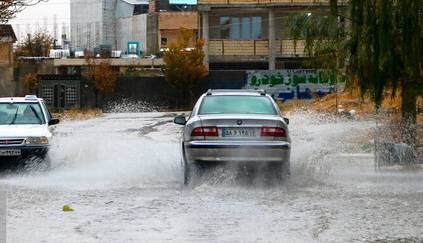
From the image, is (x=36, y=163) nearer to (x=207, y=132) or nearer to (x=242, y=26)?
(x=207, y=132)

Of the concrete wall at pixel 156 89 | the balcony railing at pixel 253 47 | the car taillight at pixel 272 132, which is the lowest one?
the concrete wall at pixel 156 89

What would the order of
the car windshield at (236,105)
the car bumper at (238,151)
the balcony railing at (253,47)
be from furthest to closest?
the balcony railing at (253,47), the car windshield at (236,105), the car bumper at (238,151)

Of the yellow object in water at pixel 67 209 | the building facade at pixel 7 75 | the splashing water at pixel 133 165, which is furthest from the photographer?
the building facade at pixel 7 75

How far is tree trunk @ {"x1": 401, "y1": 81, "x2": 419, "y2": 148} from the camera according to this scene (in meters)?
15.8

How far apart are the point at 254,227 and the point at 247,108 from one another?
4647 millimetres

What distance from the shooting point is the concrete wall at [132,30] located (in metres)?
92.2

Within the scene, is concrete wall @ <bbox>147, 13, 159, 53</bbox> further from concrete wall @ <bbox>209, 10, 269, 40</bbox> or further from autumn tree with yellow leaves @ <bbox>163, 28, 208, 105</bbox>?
autumn tree with yellow leaves @ <bbox>163, 28, 208, 105</bbox>

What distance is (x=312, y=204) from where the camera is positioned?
11.1 meters

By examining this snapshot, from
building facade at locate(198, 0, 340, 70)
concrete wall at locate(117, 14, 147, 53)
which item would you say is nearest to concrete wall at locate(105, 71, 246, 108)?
building facade at locate(198, 0, 340, 70)

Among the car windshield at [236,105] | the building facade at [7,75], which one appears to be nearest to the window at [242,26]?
the building facade at [7,75]

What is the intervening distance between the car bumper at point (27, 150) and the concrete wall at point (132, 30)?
75.3 m

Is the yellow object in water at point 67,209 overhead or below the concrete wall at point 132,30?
below

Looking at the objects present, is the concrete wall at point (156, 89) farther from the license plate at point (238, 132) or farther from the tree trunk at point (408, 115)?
the license plate at point (238, 132)

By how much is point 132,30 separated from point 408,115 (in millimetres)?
81947
